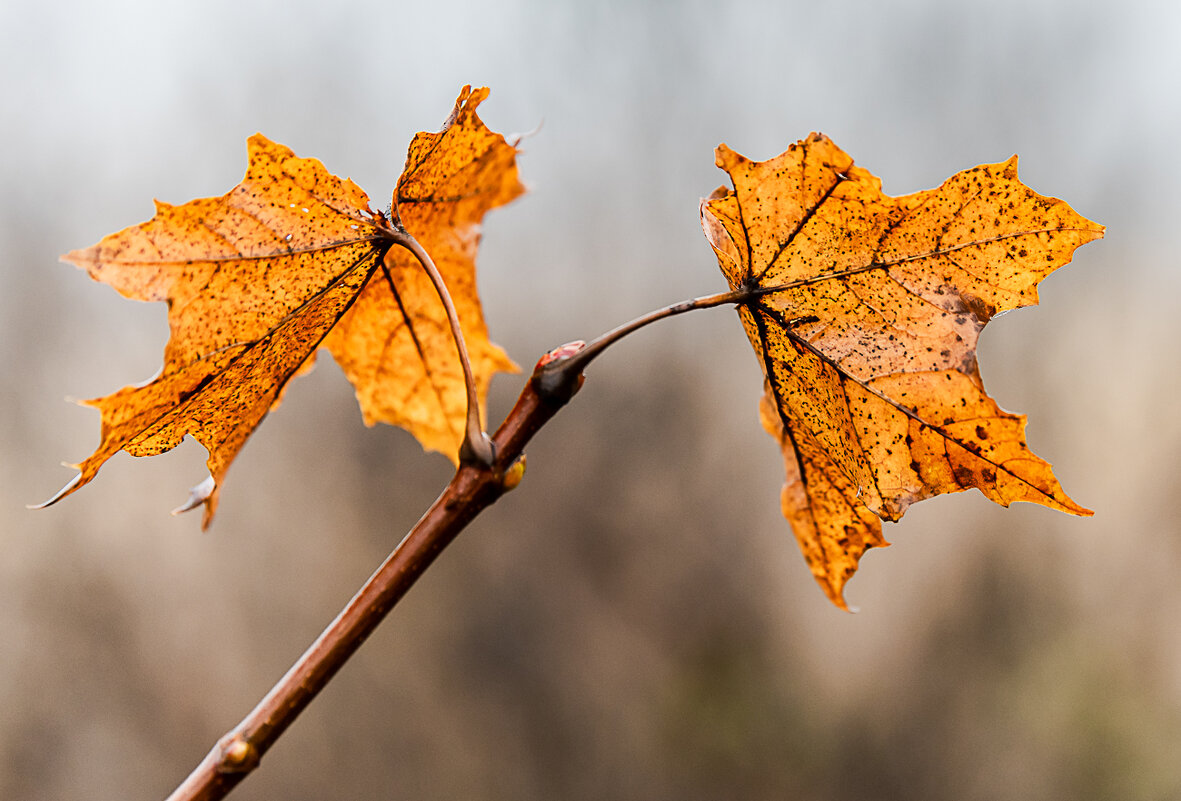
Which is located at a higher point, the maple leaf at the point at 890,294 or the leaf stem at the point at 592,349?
the maple leaf at the point at 890,294

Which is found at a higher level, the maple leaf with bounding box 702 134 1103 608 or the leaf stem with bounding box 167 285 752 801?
the maple leaf with bounding box 702 134 1103 608

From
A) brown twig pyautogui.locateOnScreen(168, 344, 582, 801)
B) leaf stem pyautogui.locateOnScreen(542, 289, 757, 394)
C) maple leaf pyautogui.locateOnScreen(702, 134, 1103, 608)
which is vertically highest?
maple leaf pyautogui.locateOnScreen(702, 134, 1103, 608)

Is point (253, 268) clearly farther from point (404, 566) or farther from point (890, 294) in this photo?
point (890, 294)

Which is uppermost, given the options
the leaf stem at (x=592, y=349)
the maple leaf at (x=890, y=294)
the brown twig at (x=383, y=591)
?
the maple leaf at (x=890, y=294)

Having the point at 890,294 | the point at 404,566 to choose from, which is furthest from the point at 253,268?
the point at 890,294
